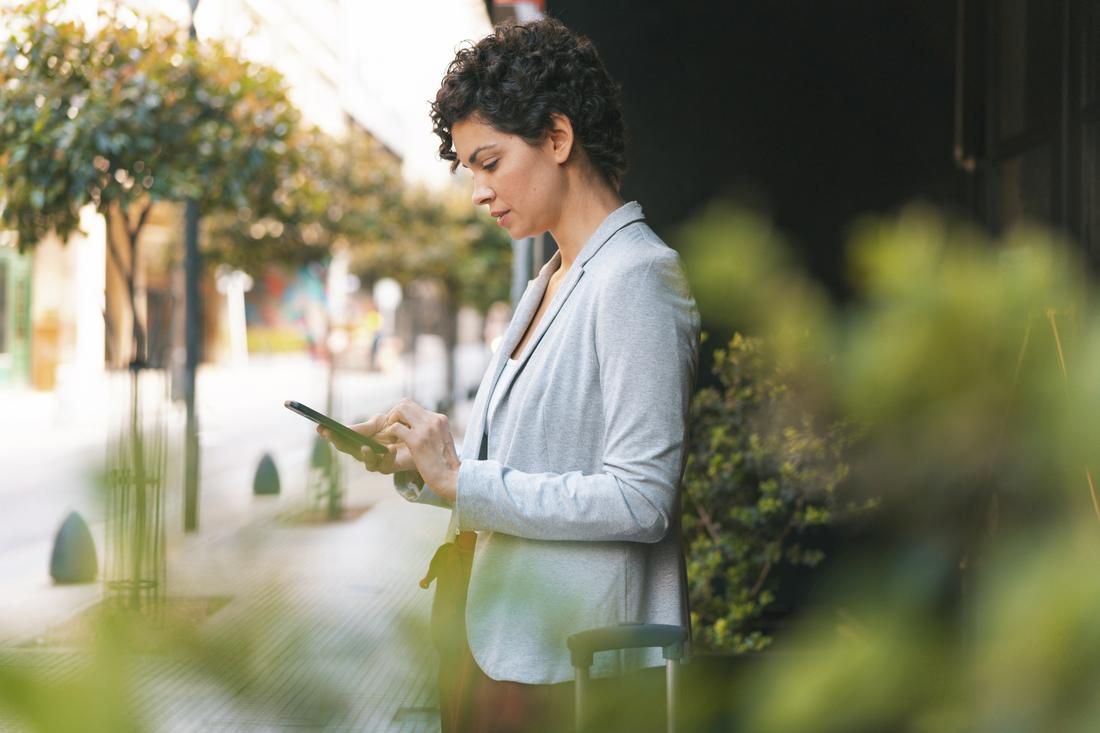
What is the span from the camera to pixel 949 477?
24.9 inches

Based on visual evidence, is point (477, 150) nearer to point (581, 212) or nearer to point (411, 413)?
point (581, 212)

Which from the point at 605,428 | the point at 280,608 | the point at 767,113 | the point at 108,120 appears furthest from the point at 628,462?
the point at 108,120

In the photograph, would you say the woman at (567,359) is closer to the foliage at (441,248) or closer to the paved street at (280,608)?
the paved street at (280,608)

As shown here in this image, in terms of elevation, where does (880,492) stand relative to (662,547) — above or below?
above

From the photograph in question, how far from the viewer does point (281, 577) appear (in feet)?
1.77

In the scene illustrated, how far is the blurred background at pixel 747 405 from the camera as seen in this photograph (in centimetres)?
45

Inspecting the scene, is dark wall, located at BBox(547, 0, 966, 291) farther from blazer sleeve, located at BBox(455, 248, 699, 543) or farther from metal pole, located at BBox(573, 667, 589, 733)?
metal pole, located at BBox(573, 667, 589, 733)

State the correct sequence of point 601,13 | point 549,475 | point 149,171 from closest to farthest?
point 549,475 < point 601,13 < point 149,171

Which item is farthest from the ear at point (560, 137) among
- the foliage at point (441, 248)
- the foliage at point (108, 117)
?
the foliage at point (441, 248)

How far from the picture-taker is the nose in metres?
1.50

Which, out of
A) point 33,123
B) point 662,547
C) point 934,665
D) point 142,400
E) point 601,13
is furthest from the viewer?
point 33,123

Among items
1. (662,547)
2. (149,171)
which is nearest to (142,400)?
(149,171)

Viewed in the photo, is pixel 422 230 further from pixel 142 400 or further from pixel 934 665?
pixel 934 665

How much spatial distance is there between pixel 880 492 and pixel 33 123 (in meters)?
7.24
